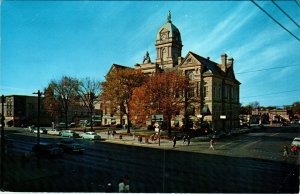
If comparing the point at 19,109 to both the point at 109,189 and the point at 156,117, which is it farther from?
the point at 156,117

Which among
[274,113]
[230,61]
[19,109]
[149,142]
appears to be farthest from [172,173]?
[274,113]

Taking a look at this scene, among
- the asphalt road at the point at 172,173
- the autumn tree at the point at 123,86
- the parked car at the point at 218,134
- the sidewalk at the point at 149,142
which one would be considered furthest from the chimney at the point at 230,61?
the autumn tree at the point at 123,86

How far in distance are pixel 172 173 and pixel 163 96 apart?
1072 centimetres

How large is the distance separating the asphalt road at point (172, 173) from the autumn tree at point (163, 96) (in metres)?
5.94

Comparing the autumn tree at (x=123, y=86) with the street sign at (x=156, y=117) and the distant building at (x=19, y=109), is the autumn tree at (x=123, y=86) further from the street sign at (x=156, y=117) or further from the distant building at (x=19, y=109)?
the distant building at (x=19, y=109)

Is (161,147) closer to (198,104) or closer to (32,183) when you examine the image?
(198,104)

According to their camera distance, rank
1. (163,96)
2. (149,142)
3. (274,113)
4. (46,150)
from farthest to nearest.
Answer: (274,113) → (163,96) → (149,142) → (46,150)

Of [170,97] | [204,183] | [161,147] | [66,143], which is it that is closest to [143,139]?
[161,147]

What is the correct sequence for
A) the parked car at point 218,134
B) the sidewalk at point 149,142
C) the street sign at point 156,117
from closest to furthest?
1. the parked car at point 218,134
2. the street sign at point 156,117
3. the sidewalk at point 149,142

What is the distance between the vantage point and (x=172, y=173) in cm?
1172

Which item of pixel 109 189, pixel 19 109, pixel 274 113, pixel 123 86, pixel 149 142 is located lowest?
pixel 109 189

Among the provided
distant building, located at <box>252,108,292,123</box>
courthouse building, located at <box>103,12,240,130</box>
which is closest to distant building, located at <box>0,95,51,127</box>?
courthouse building, located at <box>103,12,240,130</box>

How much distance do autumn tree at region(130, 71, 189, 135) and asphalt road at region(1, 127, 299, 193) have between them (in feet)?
19.5

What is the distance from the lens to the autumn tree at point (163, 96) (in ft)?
69.7
